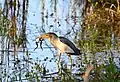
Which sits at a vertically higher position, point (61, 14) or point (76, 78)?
point (61, 14)

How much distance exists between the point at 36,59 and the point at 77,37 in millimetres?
1672

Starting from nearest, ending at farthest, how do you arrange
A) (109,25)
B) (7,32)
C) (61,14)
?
(7,32) < (109,25) < (61,14)

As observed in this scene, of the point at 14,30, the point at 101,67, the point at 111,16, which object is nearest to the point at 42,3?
the point at 111,16

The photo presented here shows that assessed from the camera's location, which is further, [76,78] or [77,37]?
[77,37]

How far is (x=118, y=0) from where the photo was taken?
1125 centimetres

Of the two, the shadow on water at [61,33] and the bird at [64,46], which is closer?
the shadow on water at [61,33]

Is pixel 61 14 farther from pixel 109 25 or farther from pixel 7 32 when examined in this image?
pixel 7 32

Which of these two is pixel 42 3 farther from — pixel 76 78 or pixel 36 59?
pixel 76 78

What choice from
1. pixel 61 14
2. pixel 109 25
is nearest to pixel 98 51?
pixel 109 25

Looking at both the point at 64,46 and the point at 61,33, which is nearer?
the point at 64,46

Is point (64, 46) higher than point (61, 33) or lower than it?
lower

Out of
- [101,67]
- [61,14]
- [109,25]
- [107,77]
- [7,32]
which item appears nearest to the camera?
[107,77]

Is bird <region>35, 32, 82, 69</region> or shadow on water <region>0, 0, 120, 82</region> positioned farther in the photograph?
bird <region>35, 32, 82, 69</region>

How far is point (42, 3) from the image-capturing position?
12180 millimetres
